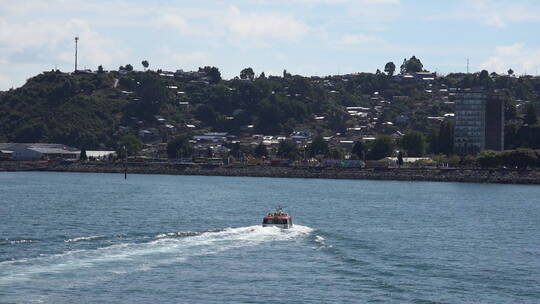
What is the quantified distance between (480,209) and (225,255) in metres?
64.5

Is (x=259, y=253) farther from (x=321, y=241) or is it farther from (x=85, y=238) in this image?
(x=85, y=238)

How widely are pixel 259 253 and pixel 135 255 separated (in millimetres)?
9102

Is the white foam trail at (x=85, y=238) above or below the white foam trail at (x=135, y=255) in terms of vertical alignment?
above

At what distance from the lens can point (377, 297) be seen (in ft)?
184

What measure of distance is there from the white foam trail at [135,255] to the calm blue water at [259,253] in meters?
0.09

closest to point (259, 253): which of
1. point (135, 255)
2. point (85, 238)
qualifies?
point (135, 255)

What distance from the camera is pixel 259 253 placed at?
7138cm

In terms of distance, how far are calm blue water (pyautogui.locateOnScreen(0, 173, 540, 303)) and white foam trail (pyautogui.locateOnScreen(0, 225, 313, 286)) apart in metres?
0.09

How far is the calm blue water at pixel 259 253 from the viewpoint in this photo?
186ft

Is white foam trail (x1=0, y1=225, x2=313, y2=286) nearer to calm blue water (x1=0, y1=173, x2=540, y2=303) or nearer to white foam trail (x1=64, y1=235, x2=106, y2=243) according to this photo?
calm blue water (x1=0, y1=173, x2=540, y2=303)

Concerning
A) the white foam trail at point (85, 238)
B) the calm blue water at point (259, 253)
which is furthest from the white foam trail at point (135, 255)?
the white foam trail at point (85, 238)

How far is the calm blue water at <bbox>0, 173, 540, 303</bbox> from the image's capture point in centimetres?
5672

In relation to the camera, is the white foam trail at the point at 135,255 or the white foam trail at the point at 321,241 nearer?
the white foam trail at the point at 135,255

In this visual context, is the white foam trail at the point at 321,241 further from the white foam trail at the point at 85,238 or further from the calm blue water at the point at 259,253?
the white foam trail at the point at 85,238
